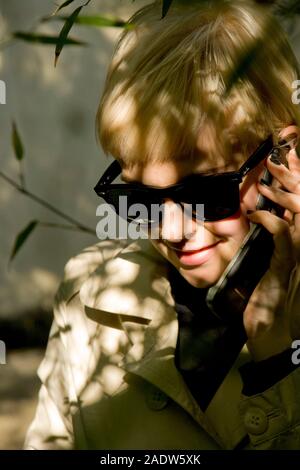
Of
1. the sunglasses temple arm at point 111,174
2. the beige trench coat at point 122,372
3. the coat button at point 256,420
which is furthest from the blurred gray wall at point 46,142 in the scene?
the coat button at point 256,420

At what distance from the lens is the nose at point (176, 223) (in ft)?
7.49

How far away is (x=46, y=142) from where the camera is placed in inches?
173

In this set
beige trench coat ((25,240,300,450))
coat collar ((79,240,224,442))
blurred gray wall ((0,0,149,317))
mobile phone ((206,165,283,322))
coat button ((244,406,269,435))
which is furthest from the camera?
blurred gray wall ((0,0,149,317))

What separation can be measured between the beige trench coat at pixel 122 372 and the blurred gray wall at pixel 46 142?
140 cm

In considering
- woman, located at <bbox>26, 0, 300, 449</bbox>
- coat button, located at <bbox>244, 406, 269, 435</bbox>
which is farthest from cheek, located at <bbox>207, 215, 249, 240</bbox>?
coat button, located at <bbox>244, 406, 269, 435</bbox>

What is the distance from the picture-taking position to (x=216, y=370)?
2.50 meters

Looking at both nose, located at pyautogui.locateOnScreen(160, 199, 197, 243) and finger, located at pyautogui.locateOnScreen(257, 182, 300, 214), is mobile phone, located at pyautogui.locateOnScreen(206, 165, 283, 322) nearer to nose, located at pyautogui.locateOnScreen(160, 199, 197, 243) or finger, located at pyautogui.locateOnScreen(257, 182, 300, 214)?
finger, located at pyautogui.locateOnScreen(257, 182, 300, 214)

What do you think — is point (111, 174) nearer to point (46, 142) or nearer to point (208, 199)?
point (208, 199)

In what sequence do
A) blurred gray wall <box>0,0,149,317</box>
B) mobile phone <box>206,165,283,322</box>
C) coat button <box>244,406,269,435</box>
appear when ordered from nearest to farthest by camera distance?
coat button <box>244,406,269,435</box>, mobile phone <box>206,165,283,322</box>, blurred gray wall <box>0,0,149,317</box>

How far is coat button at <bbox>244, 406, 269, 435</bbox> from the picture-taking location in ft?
7.21

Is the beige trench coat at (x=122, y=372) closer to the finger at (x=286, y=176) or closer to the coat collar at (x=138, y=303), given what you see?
the coat collar at (x=138, y=303)

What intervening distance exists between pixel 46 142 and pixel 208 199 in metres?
2.29

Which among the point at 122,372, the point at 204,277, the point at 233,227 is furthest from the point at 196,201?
the point at 122,372
